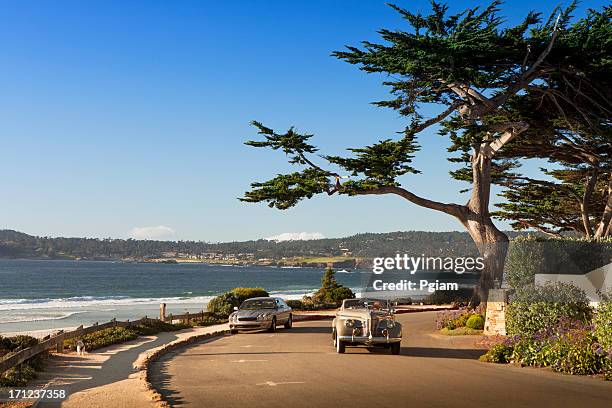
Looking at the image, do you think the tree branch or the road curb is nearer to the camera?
the road curb

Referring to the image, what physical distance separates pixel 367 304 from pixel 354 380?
7631 mm

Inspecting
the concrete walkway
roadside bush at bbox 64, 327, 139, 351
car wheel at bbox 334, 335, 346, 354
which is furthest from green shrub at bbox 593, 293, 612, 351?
roadside bush at bbox 64, 327, 139, 351

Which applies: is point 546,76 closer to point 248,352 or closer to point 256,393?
point 248,352

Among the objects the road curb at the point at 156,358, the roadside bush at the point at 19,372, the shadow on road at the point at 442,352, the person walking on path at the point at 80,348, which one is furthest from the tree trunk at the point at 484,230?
the roadside bush at the point at 19,372

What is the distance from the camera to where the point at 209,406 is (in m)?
12.4

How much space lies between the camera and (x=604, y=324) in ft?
56.4

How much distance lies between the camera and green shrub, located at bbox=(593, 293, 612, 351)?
55.3ft

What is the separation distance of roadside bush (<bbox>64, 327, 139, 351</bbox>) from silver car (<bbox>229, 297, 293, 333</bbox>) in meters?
4.53

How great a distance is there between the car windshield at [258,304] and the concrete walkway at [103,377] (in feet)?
24.9

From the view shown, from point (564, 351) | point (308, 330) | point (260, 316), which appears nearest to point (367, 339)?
point (564, 351)

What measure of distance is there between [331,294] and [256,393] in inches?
1600

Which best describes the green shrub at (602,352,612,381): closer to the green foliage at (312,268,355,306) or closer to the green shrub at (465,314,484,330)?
the green shrub at (465,314,484,330)

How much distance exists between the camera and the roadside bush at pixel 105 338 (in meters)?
22.2

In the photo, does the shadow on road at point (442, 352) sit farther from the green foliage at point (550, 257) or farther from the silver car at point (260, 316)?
the silver car at point (260, 316)
